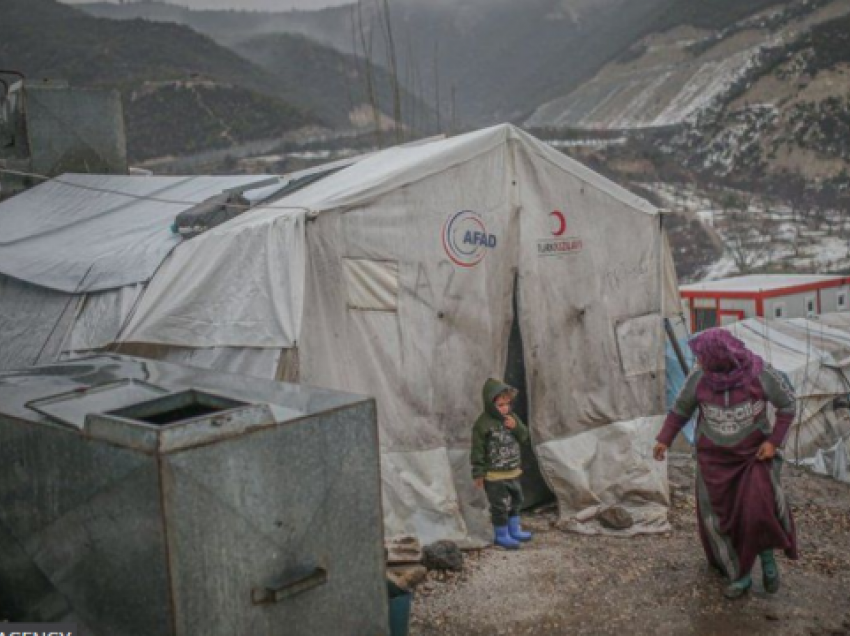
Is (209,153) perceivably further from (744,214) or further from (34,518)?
(34,518)

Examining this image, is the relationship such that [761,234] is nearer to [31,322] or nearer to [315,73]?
[31,322]

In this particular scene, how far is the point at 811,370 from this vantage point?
11008 mm

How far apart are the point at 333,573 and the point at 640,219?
446 cm

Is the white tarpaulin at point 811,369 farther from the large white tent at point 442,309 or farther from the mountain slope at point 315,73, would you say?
the mountain slope at point 315,73

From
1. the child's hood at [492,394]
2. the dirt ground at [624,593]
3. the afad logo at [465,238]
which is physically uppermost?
the afad logo at [465,238]

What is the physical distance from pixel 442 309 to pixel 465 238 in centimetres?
49

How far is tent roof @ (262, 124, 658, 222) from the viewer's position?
213 inches

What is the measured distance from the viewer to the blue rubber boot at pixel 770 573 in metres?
4.62

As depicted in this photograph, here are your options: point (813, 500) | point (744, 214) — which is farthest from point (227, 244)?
point (744, 214)

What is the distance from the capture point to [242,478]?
275cm

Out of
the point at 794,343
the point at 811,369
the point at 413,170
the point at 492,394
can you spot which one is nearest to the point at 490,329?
the point at 492,394

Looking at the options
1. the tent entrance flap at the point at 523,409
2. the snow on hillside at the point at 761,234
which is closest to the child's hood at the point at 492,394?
the tent entrance flap at the point at 523,409

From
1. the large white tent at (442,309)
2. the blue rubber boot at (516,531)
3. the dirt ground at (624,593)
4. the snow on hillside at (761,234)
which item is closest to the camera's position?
the dirt ground at (624,593)

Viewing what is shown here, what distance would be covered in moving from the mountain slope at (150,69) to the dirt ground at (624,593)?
31.2 metres
